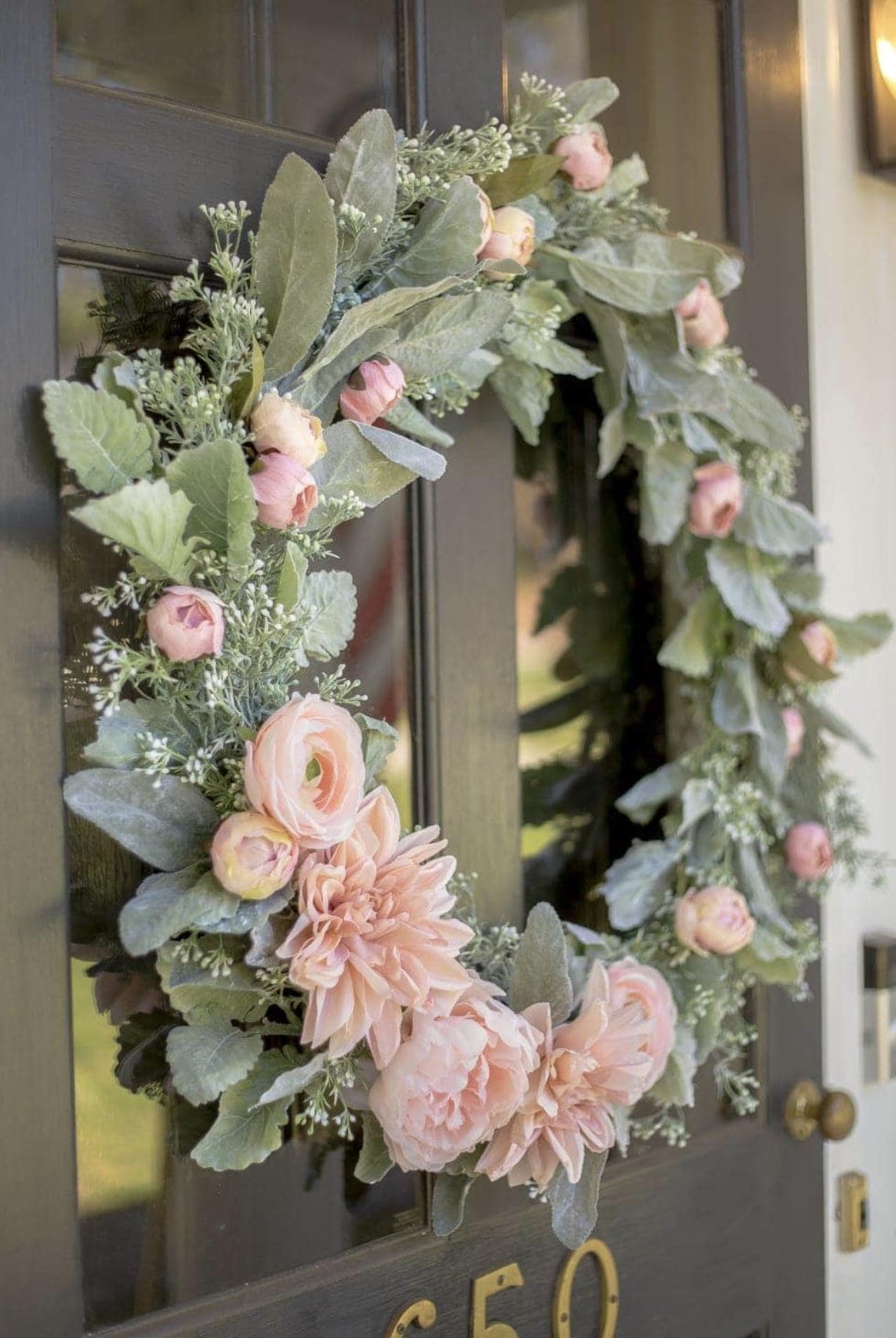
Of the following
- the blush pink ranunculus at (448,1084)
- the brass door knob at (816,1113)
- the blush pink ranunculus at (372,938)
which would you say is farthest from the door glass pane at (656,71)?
the brass door knob at (816,1113)

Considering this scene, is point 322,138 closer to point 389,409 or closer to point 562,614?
point 389,409

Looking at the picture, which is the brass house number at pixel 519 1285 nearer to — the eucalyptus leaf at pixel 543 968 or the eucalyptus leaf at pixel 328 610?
the eucalyptus leaf at pixel 543 968

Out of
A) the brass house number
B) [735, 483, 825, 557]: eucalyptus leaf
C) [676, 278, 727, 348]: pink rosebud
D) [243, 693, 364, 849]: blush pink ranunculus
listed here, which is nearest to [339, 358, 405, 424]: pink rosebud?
[243, 693, 364, 849]: blush pink ranunculus

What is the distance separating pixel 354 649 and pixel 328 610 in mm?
149

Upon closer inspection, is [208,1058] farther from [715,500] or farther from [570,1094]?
[715,500]

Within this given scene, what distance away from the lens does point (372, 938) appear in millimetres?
851

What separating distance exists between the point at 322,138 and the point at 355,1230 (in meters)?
0.91

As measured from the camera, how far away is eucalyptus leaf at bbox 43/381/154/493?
78cm

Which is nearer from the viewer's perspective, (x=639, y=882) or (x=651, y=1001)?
(x=651, y=1001)

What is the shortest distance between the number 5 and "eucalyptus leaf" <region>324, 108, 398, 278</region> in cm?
88

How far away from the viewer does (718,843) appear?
48.4 inches

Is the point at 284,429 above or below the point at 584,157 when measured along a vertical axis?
below

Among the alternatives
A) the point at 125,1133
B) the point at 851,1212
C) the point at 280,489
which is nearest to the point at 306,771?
the point at 280,489

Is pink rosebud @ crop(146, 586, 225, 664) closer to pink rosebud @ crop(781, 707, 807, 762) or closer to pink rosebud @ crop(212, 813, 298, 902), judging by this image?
pink rosebud @ crop(212, 813, 298, 902)
